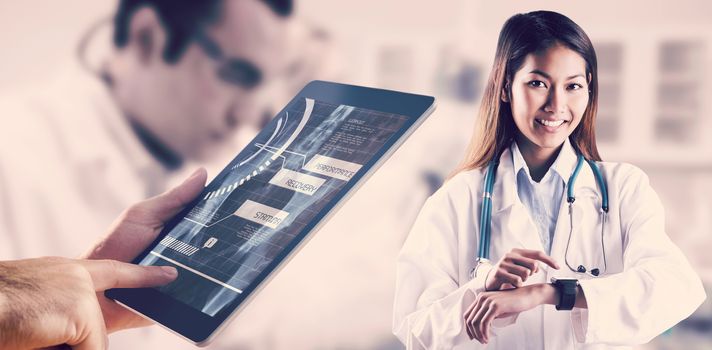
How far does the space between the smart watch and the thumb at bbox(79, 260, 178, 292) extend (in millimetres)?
469

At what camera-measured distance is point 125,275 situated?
2.98ft

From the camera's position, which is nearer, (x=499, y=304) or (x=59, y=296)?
(x=59, y=296)

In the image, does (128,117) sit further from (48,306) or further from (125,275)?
(48,306)

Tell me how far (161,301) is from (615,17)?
691 millimetres

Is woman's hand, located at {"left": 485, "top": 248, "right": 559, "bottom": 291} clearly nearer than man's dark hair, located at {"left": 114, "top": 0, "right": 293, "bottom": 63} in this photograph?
Yes

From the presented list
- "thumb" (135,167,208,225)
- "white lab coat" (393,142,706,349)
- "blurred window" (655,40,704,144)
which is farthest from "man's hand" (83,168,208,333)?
"blurred window" (655,40,704,144)

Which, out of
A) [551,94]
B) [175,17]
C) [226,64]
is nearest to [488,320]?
[551,94]

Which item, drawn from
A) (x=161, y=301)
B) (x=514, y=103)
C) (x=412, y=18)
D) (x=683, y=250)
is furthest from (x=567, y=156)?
(x=161, y=301)

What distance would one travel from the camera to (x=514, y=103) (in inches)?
37.5

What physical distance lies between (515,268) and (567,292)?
7 cm

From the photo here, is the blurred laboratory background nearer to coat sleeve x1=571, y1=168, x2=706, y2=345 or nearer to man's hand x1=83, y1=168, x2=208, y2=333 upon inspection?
coat sleeve x1=571, y1=168, x2=706, y2=345

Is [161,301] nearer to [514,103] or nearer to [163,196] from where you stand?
[163,196]

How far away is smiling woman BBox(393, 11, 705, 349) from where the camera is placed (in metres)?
0.89

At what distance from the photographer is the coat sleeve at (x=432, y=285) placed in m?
0.93
